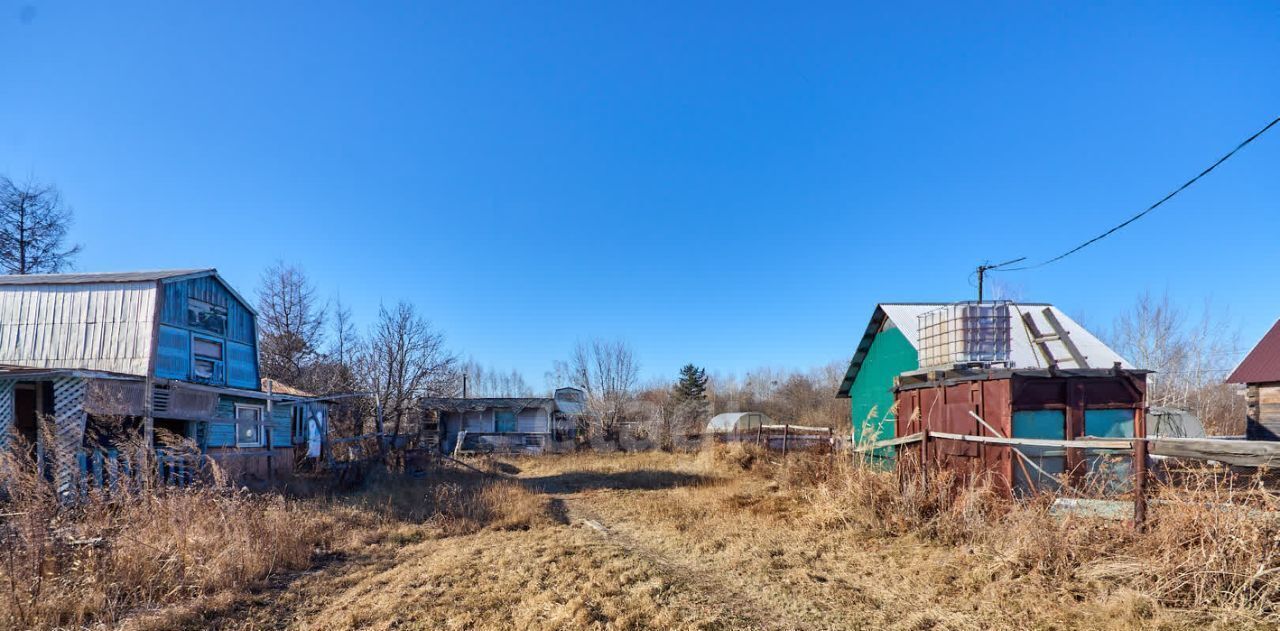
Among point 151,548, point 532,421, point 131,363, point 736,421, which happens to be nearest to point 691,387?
point 736,421

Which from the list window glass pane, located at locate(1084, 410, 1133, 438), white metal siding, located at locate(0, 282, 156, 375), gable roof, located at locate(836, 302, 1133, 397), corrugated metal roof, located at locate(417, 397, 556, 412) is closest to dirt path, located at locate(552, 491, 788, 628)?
window glass pane, located at locate(1084, 410, 1133, 438)

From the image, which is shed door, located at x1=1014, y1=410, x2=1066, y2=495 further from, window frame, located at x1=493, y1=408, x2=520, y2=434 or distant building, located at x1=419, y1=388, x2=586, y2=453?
window frame, located at x1=493, y1=408, x2=520, y2=434

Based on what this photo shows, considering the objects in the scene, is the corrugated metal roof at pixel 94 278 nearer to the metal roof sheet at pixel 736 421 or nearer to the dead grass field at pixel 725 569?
the dead grass field at pixel 725 569

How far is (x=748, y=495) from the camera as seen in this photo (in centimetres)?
1262

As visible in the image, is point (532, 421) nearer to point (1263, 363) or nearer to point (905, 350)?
point (905, 350)

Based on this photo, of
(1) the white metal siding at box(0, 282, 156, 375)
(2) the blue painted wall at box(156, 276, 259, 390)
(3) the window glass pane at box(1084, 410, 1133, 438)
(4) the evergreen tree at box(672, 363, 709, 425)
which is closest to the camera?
(3) the window glass pane at box(1084, 410, 1133, 438)

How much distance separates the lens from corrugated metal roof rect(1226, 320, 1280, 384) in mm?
16547

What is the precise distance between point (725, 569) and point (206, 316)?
55.5 feet

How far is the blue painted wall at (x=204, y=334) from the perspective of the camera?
1513cm

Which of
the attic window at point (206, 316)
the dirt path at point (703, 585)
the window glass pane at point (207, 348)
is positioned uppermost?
the attic window at point (206, 316)

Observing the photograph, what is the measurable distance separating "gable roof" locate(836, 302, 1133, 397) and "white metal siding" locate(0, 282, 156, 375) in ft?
59.8

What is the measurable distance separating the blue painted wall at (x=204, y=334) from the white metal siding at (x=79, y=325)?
0.51m

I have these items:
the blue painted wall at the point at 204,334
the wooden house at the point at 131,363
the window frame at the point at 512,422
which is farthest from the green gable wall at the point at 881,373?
the blue painted wall at the point at 204,334

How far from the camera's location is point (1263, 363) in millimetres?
16938
